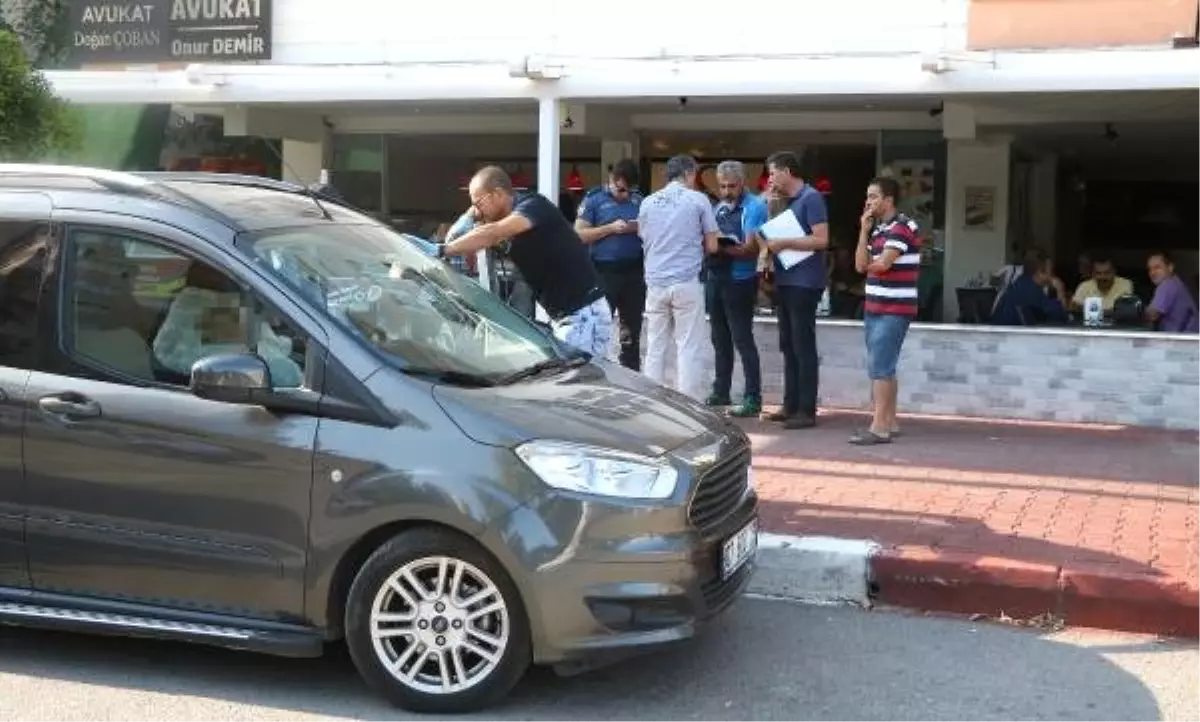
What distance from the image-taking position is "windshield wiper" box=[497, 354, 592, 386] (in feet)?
16.1

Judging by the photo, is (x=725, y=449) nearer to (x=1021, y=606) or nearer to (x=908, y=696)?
(x=908, y=696)

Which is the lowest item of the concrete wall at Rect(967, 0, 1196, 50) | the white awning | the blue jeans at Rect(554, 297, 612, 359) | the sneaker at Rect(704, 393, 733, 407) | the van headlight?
the sneaker at Rect(704, 393, 733, 407)

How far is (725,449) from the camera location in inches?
195

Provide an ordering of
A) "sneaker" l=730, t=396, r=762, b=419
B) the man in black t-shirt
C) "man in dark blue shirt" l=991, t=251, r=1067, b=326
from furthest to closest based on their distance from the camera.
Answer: "man in dark blue shirt" l=991, t=251, r=1067, b=326 < "sneaker" l=730, t=396, r=762, b=419 < the man in black t-shirt

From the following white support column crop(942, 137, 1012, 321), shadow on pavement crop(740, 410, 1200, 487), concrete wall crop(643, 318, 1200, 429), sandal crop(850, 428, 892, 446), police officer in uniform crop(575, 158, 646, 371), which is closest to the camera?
shadow on pavement crop(740, 410, 1200, 487)

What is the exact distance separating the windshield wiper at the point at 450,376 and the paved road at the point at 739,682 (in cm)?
112

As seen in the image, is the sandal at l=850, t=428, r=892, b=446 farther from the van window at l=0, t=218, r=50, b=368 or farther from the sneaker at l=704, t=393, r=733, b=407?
the van window at l=0, t=218, r=50, b=368

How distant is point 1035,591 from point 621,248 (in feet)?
13.9

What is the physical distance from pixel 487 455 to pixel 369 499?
428mm

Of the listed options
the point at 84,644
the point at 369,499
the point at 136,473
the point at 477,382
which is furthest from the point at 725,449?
the point at 84,644

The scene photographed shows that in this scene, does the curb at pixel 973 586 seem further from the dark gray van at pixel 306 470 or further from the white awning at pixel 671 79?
the white awning at pixel 671 79

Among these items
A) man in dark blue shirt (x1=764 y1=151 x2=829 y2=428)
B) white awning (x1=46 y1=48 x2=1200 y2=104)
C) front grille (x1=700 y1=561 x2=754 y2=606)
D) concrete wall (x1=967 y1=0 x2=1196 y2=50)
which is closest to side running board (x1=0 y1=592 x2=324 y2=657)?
front grille (x1=700 y1=561 x2=754 y2=606)

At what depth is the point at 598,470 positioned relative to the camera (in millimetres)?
4426

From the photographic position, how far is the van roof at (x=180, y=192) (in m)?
4.90
